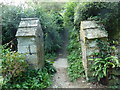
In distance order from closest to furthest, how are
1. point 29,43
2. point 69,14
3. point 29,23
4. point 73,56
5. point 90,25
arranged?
1. point 29,43
2. point 90,25
3. point 29,23
4. point 73,56
5. point 69,14

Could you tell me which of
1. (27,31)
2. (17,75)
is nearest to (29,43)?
(27,31)

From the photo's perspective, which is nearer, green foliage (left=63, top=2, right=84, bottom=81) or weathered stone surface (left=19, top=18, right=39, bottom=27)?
weathered stone surface (left=19, top=18, right=39, bottom=27)

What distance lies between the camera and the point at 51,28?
7.19m

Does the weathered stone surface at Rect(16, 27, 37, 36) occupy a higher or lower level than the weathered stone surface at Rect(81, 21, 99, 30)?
lower

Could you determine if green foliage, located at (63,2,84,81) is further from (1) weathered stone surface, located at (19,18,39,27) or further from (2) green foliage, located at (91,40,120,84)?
(1) weathered stone surface, located at (19,18,39,27)

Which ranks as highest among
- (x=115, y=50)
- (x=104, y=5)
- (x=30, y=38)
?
(x=104, y=5)

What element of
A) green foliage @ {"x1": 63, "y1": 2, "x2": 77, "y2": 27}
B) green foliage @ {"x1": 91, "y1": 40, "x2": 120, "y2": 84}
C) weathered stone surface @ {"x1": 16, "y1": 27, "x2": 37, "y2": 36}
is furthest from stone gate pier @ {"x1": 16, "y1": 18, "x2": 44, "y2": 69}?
green foliage @ {"x1": 63, "y1": 2, "x2": 77, "y2": 27}

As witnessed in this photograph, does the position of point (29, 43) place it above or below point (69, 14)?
below

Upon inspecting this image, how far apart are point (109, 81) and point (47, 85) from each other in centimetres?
155

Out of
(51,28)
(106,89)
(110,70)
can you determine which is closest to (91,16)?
(110,70)

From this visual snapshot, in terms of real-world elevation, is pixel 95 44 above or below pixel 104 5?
below

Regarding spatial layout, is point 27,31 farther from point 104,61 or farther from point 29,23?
point 104,61

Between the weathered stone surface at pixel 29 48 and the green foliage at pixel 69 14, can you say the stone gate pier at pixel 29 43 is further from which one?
the green foliage at pixel 69 14

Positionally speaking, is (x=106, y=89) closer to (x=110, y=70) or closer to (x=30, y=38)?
(x=110, y=70)
